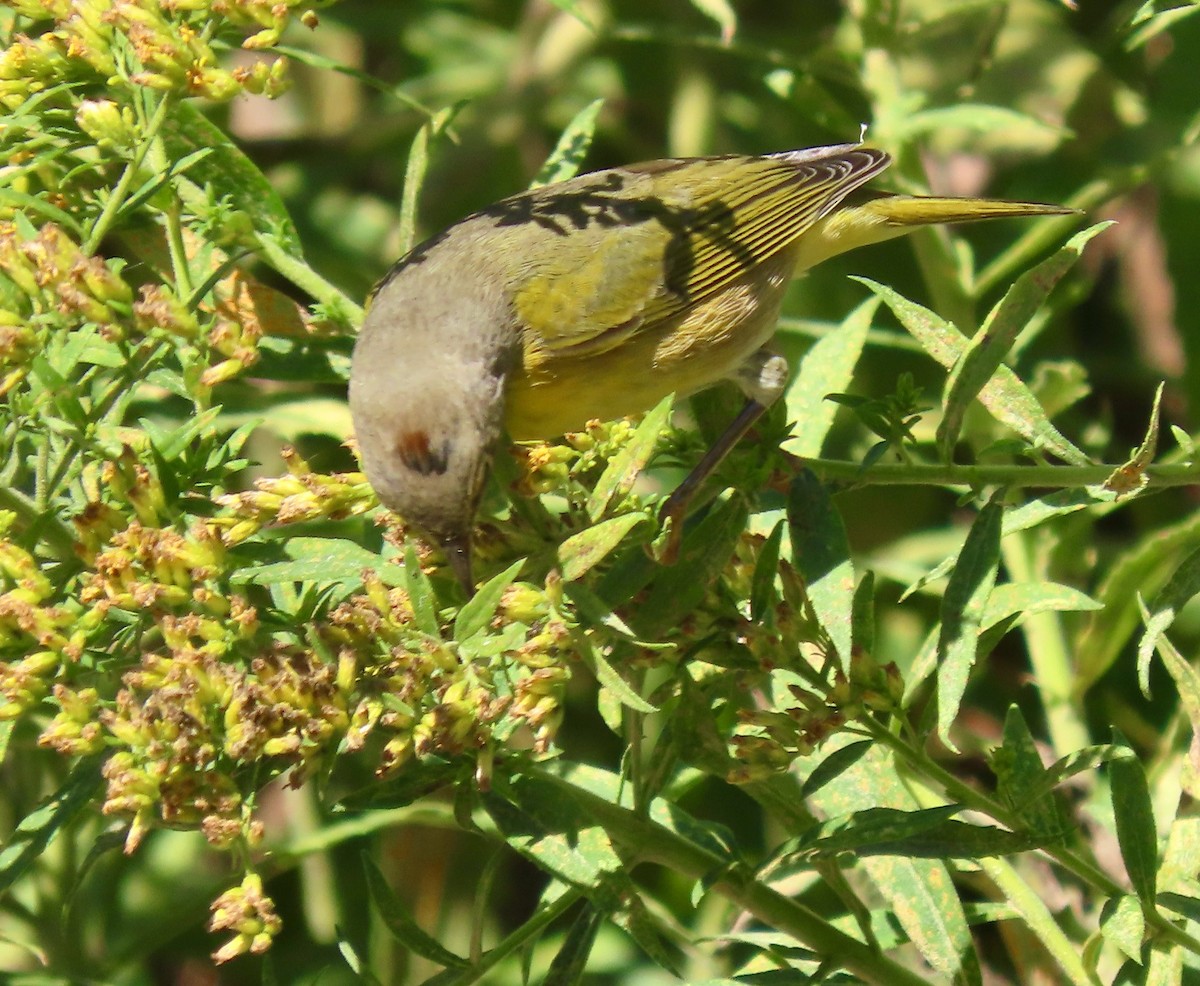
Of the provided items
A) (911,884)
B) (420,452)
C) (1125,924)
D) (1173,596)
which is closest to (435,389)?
(420,452)

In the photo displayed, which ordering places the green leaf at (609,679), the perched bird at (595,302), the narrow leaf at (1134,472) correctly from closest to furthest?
1. the green leaf at (609,679)
2. the narrow leaf at (1134,472)
3. the perched bird at (595,302)

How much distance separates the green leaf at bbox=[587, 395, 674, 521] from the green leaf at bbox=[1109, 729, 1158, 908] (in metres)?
0.84

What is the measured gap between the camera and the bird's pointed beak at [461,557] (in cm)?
230

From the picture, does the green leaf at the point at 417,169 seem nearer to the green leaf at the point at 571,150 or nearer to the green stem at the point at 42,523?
the green leaf at the point at 571,150

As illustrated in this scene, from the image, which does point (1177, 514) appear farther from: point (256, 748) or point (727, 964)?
point (256, 748)

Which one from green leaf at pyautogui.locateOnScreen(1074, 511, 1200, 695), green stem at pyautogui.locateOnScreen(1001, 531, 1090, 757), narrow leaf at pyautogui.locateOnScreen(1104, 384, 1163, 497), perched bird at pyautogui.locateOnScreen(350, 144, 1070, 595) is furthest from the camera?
green stem at pyautogui.locateOnScreen(1001, 531, 1090, 757)

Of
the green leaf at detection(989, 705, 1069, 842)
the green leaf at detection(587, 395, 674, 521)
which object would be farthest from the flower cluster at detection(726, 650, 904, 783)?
the green leaf at detection(587, 395, 674, 521)

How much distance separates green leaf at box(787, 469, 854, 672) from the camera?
2469 mm

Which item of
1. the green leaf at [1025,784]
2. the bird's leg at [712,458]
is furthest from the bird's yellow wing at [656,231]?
the green leaf at [1025,784]

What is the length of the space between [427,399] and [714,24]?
10.9ft

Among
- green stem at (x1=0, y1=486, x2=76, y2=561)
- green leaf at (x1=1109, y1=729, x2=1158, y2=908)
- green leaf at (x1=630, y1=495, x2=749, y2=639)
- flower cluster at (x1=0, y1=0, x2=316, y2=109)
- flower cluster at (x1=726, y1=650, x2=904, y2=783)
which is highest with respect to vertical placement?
flower cluster at (x1=0, y1=0, x2=316, y2=109)

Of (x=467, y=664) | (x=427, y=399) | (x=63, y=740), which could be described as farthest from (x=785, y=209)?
(x=63, y=740)

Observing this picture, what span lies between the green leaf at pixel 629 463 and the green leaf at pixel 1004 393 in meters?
0.55

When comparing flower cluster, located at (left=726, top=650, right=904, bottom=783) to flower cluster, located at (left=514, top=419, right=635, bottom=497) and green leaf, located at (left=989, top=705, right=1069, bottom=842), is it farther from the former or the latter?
flower cluster, located at (left=514, top=419, right=635, bottom=497)
